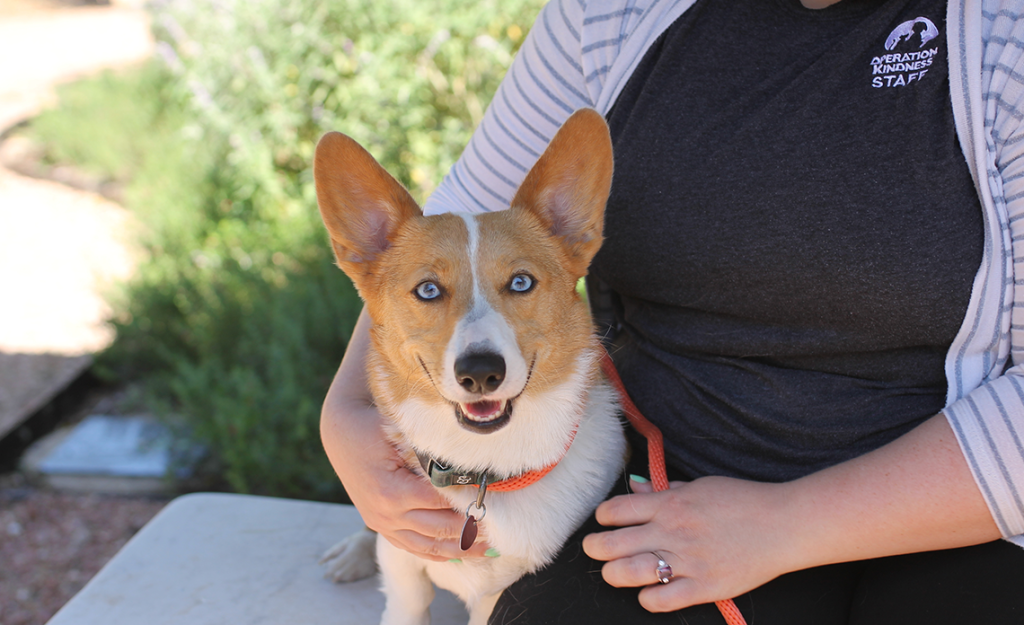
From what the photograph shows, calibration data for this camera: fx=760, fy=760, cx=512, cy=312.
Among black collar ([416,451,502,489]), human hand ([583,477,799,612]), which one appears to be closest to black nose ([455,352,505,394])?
black collar ([416,451,502,489])

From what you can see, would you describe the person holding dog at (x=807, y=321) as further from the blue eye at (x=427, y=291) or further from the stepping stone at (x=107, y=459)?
the stepping stone at (x=107, y=459)

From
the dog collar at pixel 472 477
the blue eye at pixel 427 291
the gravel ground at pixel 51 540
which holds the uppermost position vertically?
the blue eye at pixel 427 291

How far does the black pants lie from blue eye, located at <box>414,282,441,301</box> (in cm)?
60

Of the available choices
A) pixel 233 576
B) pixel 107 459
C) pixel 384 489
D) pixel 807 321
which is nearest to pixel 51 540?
pixel 107 459

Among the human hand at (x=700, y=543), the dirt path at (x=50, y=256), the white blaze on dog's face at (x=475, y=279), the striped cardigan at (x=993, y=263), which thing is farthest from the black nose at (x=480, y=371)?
the dirt path at (x=50, y=256)

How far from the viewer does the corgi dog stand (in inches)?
61.9

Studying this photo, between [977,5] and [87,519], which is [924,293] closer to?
[977,5]

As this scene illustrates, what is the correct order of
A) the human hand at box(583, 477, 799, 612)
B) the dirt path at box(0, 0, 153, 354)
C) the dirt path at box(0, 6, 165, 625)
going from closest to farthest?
1. the human hand at box(583, 477, 799, 612)
2. the dirt path at box(0, 6, 165, 625)
3. the dirt path at box(0, 0, 153, 354)

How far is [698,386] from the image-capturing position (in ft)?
5.33

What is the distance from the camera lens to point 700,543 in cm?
142

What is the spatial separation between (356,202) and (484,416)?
59cm

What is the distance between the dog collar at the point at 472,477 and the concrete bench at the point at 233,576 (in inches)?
22.6

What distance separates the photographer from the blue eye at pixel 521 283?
1.66 meters

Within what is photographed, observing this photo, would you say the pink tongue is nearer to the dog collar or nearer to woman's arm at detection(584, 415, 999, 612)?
the dog collar
